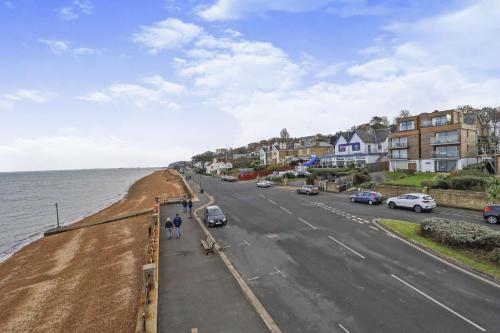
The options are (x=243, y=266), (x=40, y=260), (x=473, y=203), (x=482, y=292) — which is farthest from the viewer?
(x=473, y=203)

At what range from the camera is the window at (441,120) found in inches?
1788

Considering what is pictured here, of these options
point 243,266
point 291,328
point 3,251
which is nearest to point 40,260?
point 3,251

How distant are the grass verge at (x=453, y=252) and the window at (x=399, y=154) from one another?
35.6 m

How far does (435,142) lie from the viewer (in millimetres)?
46281

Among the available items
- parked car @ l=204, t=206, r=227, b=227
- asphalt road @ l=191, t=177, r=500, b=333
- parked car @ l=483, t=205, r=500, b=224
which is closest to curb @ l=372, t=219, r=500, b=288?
asphalt road @ l=191, t=177, r=500, b=333

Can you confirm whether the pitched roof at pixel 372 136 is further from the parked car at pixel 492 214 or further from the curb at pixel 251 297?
the curb at pixel 251 297

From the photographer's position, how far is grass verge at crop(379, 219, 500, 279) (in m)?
13.0

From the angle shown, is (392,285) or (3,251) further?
(3,251)

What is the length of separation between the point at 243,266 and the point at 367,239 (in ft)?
27.6

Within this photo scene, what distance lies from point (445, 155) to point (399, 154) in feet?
26.7

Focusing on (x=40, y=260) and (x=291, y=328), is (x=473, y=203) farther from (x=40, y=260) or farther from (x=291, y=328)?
(x=40, y=260)

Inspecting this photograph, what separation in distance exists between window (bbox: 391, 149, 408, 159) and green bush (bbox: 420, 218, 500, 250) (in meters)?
37.8

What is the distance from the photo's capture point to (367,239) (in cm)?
1802


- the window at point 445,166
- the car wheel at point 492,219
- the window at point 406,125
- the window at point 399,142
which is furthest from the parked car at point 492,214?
the window at point 406,125
